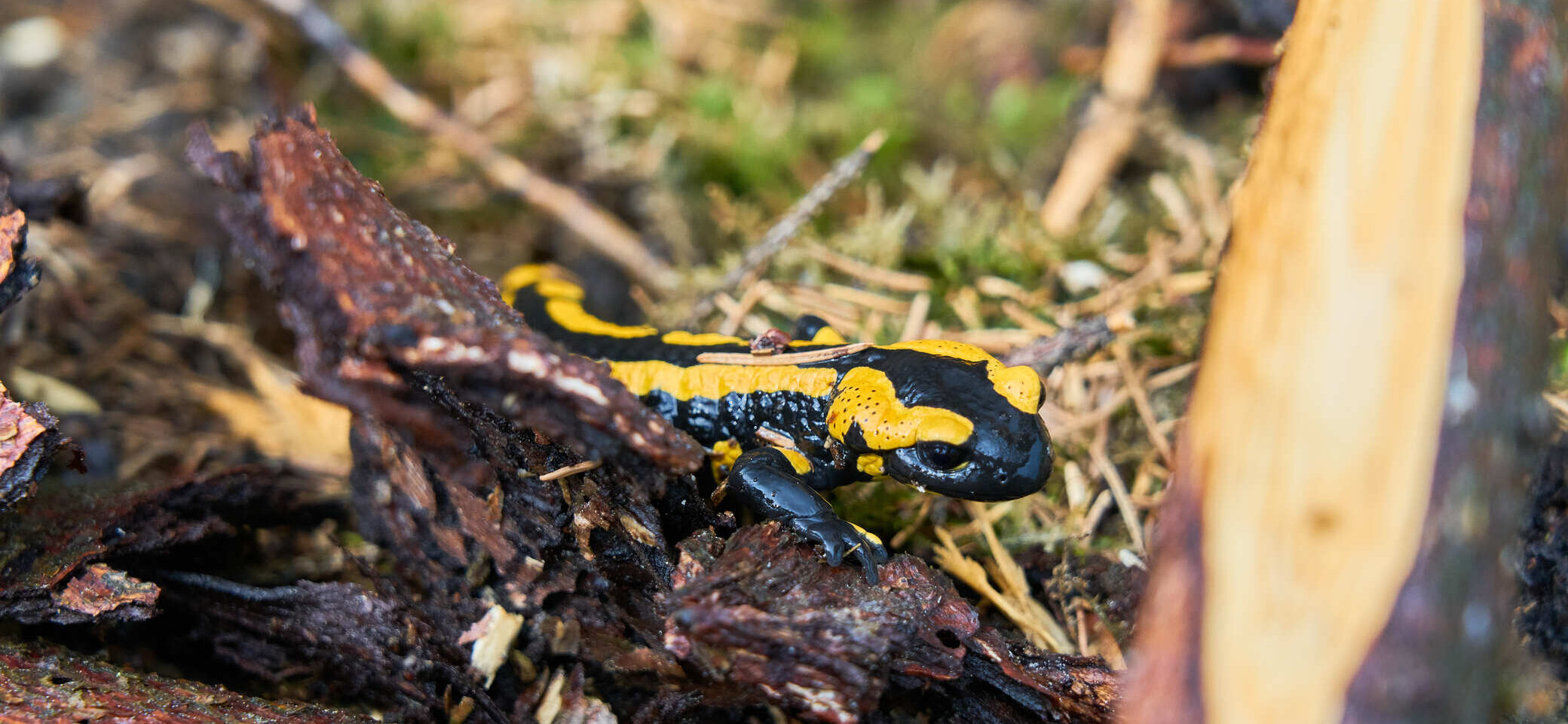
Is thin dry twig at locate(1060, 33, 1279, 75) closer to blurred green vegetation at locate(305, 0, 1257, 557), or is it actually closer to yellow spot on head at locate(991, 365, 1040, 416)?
blurred green vegetation at locate(305, 0, 1257, 557)

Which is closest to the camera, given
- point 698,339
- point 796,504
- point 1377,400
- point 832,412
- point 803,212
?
point 1377,400

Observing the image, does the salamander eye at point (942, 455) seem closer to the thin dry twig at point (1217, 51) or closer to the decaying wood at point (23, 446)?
the decaying wood at point (23, 446)

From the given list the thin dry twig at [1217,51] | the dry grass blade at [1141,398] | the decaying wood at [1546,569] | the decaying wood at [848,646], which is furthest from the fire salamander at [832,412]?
the thin dry twig at [1217,51]

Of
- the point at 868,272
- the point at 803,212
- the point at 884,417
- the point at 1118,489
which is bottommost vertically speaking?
the point at 1118,489

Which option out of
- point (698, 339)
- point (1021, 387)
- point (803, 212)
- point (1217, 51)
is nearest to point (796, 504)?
point (1021, 387)

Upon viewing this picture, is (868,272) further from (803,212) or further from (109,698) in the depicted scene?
(109,698)

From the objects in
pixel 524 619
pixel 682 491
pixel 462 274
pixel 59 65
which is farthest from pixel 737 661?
pixel 59 65

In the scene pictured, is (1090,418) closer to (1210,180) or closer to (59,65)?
(1210,180)
